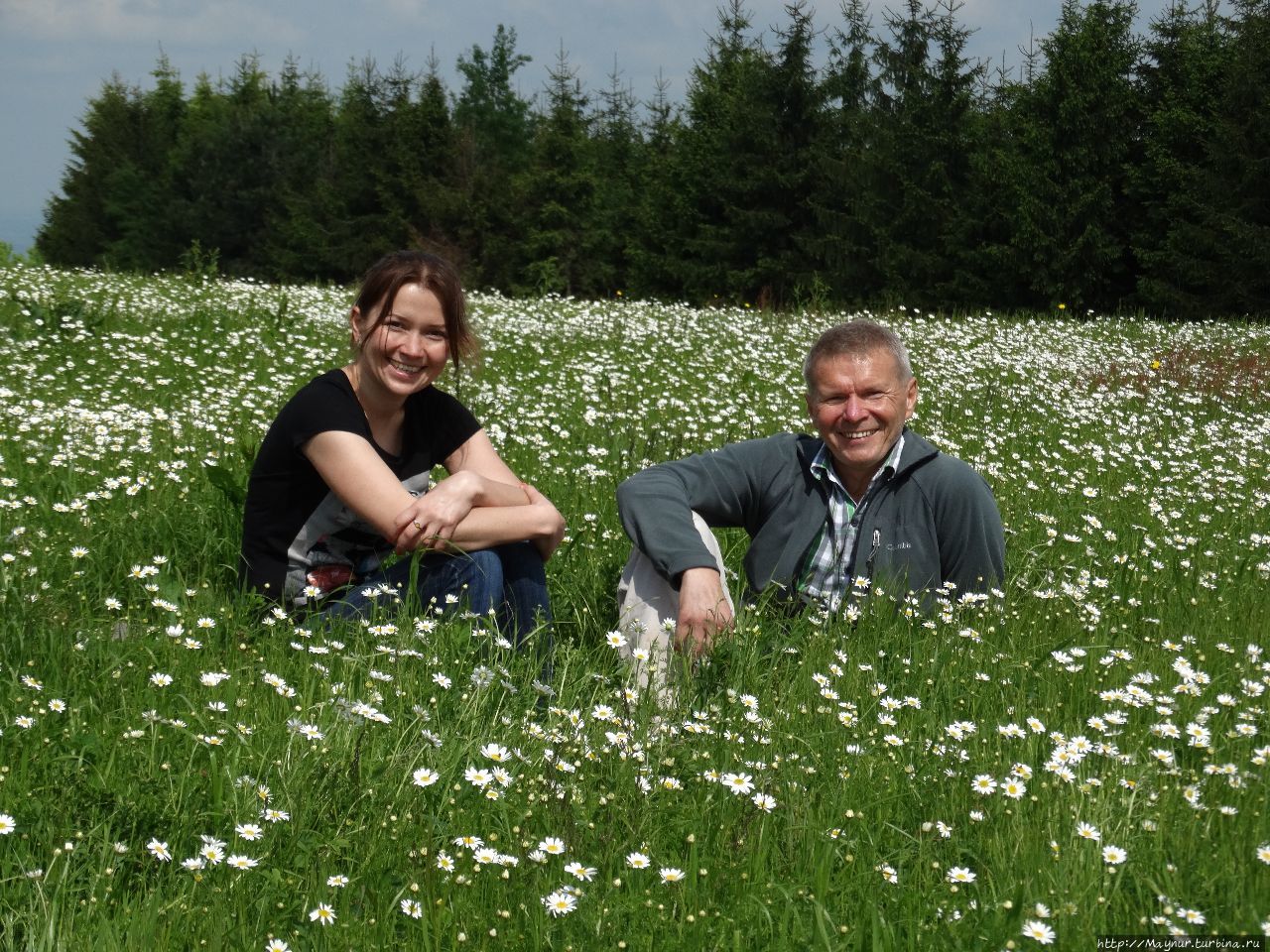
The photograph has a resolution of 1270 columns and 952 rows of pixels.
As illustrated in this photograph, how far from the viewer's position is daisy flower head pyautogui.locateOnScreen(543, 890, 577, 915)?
2438 mm

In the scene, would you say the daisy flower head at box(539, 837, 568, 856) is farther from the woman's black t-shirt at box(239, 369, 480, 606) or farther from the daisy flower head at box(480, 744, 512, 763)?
the woman's black t-shirt at box(239, 369, 480, 606)

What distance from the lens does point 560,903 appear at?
2459mm

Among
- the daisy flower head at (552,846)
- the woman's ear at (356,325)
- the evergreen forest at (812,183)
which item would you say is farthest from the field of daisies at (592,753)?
the evergreen forest at (812,183)

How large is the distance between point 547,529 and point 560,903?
218 centimetres

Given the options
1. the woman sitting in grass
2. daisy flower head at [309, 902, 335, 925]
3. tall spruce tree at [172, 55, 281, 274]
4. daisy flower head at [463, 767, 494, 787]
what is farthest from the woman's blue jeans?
tall spruce tree at [172, 55, 281, 274]

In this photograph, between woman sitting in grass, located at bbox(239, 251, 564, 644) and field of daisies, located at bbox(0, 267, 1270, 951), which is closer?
field of daisies, located at bbox(0, 267, 1270, 951)

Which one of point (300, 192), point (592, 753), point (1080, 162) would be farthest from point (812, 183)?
point (592, 753)

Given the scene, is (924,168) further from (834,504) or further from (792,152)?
(834,504)

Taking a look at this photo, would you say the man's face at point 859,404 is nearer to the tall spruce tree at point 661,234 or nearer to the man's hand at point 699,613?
the man's hand at point 699,613

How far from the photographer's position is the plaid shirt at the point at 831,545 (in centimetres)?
465

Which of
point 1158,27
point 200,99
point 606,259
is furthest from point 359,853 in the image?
point 200,99

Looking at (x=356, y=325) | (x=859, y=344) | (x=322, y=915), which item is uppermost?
(x=356, y=325)

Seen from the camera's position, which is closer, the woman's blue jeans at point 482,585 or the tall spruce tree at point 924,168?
the woman's blue jeans at point 482,585

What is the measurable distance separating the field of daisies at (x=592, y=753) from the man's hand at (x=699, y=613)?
0.33 feet
